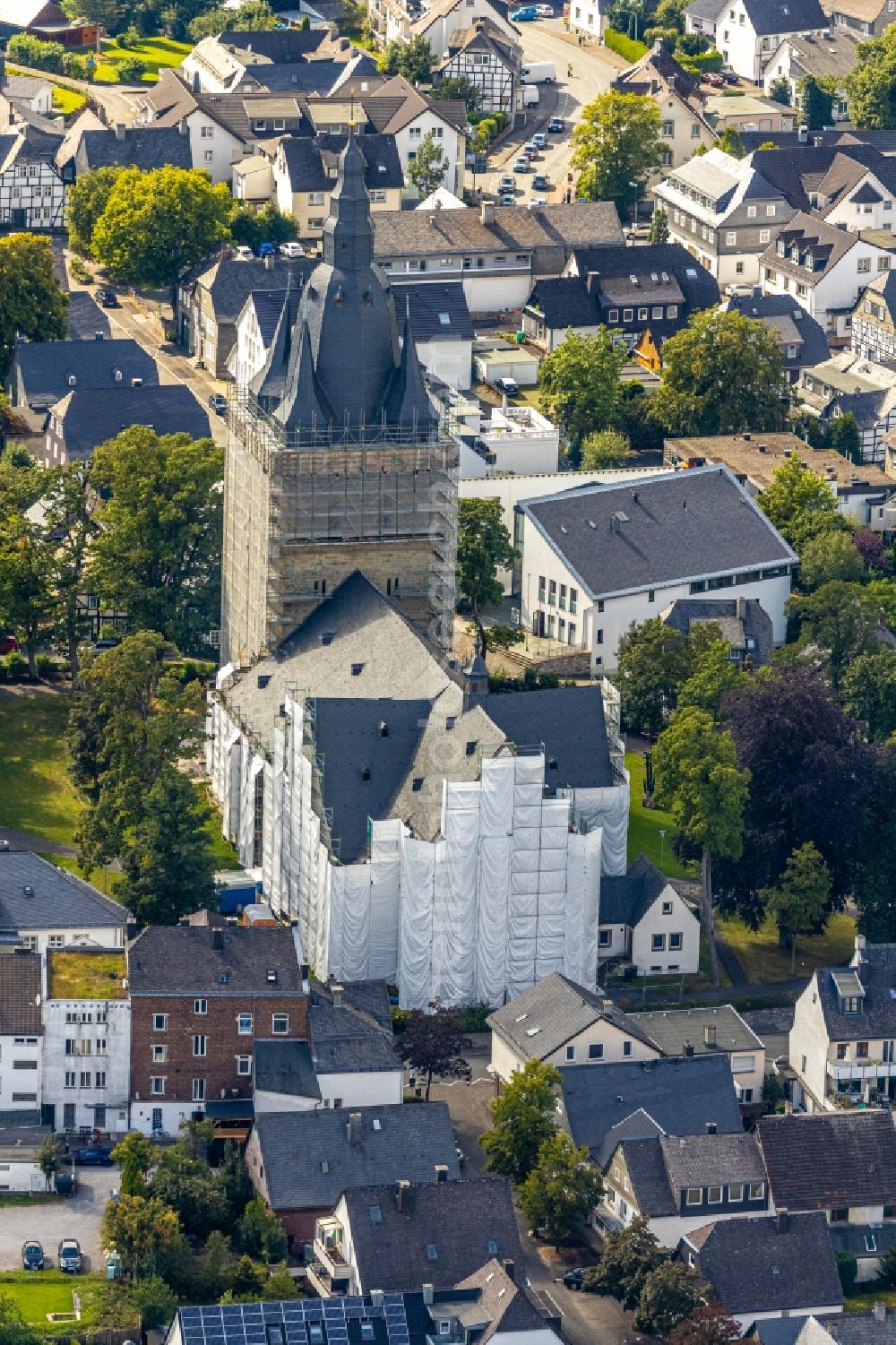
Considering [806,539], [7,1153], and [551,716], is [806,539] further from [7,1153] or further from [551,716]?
[7,1153]

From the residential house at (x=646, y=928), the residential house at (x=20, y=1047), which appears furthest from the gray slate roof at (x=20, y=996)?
the residential house at (x=646, y=928)

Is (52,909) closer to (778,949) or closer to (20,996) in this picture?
(20,996)

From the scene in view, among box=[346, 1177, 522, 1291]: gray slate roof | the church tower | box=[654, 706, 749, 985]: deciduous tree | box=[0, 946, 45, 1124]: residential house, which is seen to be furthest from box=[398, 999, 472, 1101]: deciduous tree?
the church tower

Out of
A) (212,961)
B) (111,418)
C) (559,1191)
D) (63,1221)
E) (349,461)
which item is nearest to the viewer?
(559,1191)

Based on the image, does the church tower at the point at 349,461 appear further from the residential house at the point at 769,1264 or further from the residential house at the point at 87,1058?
the residential house at the point at 769,1264

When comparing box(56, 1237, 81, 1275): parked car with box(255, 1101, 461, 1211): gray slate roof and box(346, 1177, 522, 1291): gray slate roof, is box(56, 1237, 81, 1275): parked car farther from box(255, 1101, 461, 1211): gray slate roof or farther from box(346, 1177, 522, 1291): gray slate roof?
box(346, 1177, 522, 1291): gray slate roof

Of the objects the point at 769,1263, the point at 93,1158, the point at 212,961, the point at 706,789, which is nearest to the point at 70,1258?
the point at 93,1158
